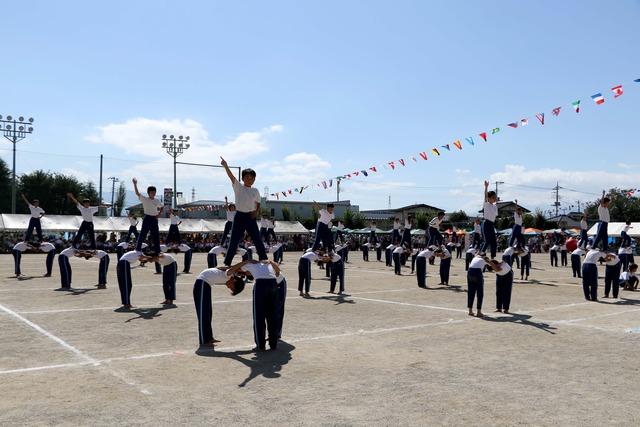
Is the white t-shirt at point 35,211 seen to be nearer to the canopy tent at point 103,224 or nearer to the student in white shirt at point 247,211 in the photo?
the student in white shirt at point 247,211

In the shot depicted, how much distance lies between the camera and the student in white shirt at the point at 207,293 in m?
8.91

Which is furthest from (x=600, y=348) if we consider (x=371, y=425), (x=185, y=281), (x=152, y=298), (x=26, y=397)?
(x=185, y=281)

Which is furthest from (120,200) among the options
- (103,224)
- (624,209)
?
(624,209)

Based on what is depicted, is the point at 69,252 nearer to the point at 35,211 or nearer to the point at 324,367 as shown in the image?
the point at 35,211

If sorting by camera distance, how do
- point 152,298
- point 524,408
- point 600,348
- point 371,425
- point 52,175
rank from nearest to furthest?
point 371,425 → point 524,408 → point 600,348 → point 152,298 → point 52,175

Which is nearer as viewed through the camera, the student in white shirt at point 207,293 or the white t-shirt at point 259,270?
the white t-shirt at point 259,270

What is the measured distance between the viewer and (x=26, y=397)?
20.0 feet

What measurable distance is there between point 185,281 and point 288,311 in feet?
28.4

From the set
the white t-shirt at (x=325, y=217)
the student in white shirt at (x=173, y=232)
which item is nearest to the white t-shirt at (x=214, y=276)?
the white t-shirt at (x=325, y=217)

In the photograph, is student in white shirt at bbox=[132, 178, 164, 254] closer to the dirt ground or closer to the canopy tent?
the dirt ground

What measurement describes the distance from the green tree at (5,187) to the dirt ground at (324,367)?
6734cm

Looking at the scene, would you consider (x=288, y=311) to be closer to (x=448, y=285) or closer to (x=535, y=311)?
(x=535, y=311)

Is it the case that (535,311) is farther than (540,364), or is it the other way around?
(535,311)

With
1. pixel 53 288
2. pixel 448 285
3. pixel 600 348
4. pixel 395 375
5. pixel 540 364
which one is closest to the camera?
pixel 395 375
